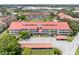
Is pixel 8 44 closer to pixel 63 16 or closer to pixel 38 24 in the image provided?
pixel 38 24

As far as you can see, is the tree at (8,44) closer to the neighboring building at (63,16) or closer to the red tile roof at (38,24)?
the red tile roof at (38,24)

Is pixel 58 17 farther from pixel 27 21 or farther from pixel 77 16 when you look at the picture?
pixel 27 21

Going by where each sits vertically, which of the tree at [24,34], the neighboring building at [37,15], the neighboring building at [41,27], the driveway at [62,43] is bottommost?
the driveway at [62,43]

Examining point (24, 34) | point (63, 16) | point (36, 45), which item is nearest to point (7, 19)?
point (24, 34)

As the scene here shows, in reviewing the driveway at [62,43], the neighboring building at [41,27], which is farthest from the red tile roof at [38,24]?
the driveway at [62,43]
